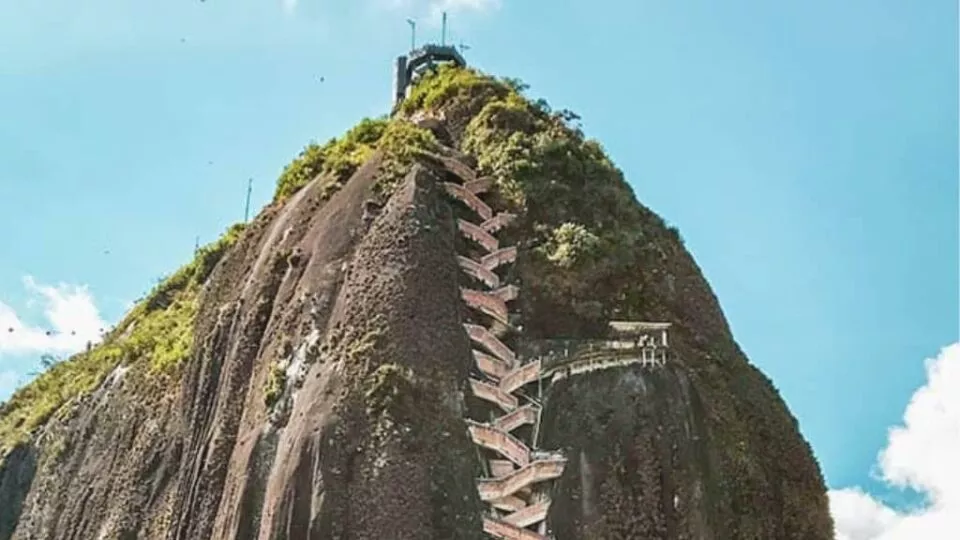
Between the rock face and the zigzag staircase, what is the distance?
48 mm

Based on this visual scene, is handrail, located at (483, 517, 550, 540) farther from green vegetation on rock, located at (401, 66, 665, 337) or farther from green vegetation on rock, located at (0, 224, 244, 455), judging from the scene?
green vegetation on rock, located at (0, 224, 244, 455)

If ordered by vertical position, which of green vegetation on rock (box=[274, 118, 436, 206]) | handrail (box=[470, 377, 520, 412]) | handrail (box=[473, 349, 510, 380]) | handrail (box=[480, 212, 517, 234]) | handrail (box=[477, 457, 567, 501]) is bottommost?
handrail (box=[477, 457, 567, 501])

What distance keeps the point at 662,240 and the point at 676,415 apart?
5.62 m

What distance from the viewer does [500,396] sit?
67.8 feet

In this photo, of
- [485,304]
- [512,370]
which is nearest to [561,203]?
[485,304]

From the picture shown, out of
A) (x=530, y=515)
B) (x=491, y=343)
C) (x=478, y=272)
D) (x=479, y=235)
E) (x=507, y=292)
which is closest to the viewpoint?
(x=530, y=515)

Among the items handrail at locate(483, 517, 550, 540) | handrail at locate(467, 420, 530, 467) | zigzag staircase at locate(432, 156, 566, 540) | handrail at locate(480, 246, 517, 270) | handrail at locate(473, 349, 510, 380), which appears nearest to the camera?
handrail at locate(483, 517, 550, 540)

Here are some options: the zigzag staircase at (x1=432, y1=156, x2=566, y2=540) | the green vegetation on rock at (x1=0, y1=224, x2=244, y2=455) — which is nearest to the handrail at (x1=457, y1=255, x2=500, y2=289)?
the zigzag staircase at (x1=432, y1=156, x2=566, y2=540)

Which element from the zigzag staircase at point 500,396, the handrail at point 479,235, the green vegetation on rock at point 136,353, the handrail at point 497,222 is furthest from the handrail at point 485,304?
the green vegetation on rock at point 136,353

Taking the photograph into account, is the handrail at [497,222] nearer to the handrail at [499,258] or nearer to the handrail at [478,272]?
the handrail at [499,258]

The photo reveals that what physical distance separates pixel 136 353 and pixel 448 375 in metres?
14.7

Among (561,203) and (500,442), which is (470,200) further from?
(500,442)

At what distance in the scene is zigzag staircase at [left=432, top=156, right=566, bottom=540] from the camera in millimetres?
19500

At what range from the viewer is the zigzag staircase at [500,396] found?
64.0 feet
